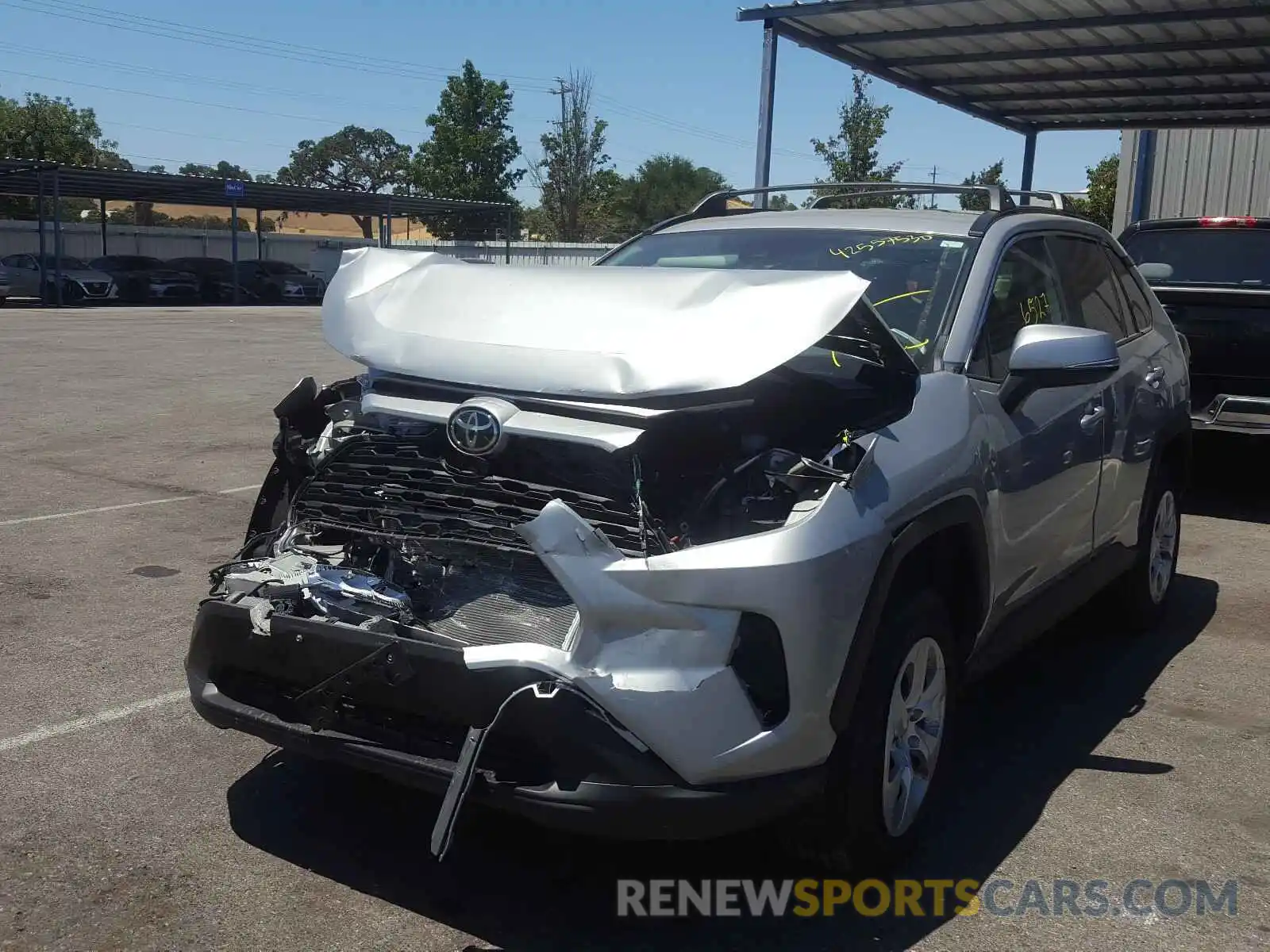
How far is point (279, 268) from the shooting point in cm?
4309

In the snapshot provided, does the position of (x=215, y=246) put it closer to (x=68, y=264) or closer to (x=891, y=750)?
(x=68, y=264)

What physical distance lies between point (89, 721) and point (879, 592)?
9.45ft

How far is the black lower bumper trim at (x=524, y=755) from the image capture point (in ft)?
9.11

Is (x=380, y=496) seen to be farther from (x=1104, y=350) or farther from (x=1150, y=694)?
(x=1150, y=694)

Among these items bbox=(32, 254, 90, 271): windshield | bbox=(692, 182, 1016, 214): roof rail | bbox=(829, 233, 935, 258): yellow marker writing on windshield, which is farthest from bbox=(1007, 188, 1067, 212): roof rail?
bbox=(32, 254, 90, 271): windshield

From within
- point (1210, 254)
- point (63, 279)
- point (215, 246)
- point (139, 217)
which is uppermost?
point (139, 217)

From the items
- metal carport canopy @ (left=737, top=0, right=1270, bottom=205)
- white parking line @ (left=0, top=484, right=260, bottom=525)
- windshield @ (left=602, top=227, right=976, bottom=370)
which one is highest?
metal carport canopy @ (left=737, top=0, right=1270, bottom=205)

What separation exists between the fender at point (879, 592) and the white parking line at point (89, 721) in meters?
2.69

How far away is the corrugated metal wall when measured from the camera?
58.1 ft

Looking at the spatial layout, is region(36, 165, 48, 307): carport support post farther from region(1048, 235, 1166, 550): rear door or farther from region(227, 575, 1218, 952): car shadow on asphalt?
region(227, 575, 1218, 952): car shadow on asphalt

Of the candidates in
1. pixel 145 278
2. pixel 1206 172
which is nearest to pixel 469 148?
pixel 145 278

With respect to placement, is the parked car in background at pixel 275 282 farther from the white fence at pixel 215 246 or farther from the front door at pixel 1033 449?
the front door at pixel 1033 449

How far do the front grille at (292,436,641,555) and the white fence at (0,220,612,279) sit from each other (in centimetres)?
3573

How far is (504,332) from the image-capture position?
3455 mm
